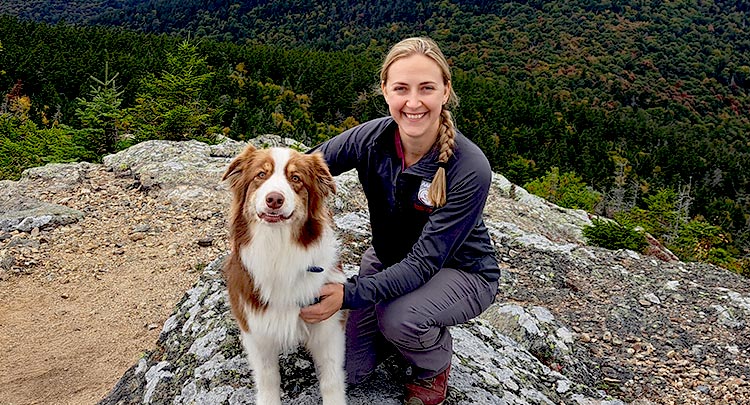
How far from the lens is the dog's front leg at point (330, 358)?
2947 millimetres

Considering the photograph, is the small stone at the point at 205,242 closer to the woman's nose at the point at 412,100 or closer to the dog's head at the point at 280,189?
the dog's head at the point at 280,189

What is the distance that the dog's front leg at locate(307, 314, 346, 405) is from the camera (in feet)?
9.67

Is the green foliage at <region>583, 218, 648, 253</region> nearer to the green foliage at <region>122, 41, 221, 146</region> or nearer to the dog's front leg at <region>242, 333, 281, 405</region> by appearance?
the dog's front leg at <region>242, 333, 281, 405</region>

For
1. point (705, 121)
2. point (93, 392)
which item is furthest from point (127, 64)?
point (705, 121)

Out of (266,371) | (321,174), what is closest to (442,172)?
(321,174)

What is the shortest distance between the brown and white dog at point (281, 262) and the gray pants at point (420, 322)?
9.3 inches

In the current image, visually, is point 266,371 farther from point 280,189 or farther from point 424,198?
point 424,198

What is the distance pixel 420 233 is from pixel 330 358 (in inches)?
34.9

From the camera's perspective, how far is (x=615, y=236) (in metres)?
8.99

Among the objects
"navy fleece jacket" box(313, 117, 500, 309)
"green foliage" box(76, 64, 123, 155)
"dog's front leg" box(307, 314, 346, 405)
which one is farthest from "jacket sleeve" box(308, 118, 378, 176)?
"green foliage" box(76, 64, 123, 155)

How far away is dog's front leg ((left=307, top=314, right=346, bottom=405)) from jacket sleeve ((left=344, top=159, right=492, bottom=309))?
187mm

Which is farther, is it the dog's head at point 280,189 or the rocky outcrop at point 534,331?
the rocky outcrop at point 534,331

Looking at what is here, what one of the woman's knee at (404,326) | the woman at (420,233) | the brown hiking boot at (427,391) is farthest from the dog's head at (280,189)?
the brown hiking boot at (427,391)

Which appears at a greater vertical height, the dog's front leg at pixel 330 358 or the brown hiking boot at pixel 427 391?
the dog's front leg at pixel 330 358
